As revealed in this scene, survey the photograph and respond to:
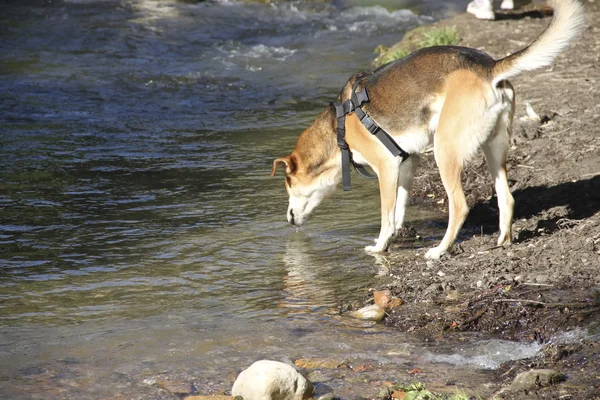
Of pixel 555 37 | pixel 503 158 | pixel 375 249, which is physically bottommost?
pixel 375 249

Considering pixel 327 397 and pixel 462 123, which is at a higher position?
pixel 462 123

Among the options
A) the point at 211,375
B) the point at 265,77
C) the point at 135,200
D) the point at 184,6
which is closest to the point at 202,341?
the point at 211,375

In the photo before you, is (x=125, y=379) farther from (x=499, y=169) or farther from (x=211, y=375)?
(x=499, y=169)

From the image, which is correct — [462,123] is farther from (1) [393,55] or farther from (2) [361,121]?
(1) [393,55]

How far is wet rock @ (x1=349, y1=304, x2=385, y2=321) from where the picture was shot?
18.2 feet

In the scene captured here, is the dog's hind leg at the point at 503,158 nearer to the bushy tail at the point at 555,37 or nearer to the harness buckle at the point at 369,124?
the bushy tail at the point at 555,37

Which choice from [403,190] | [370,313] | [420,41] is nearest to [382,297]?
[370,313]

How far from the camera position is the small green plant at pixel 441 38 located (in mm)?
13039

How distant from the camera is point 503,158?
6668 mm

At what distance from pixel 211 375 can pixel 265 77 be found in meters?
10.4

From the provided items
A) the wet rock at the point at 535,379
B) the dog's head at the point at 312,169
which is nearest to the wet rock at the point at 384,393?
the wet rock at the point at 535,379

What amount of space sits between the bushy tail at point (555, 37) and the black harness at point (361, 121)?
120 cm

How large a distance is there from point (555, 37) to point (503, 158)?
3.58 ft

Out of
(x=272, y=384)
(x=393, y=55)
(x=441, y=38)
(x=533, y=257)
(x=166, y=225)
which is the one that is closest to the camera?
(x=272, y=384)
